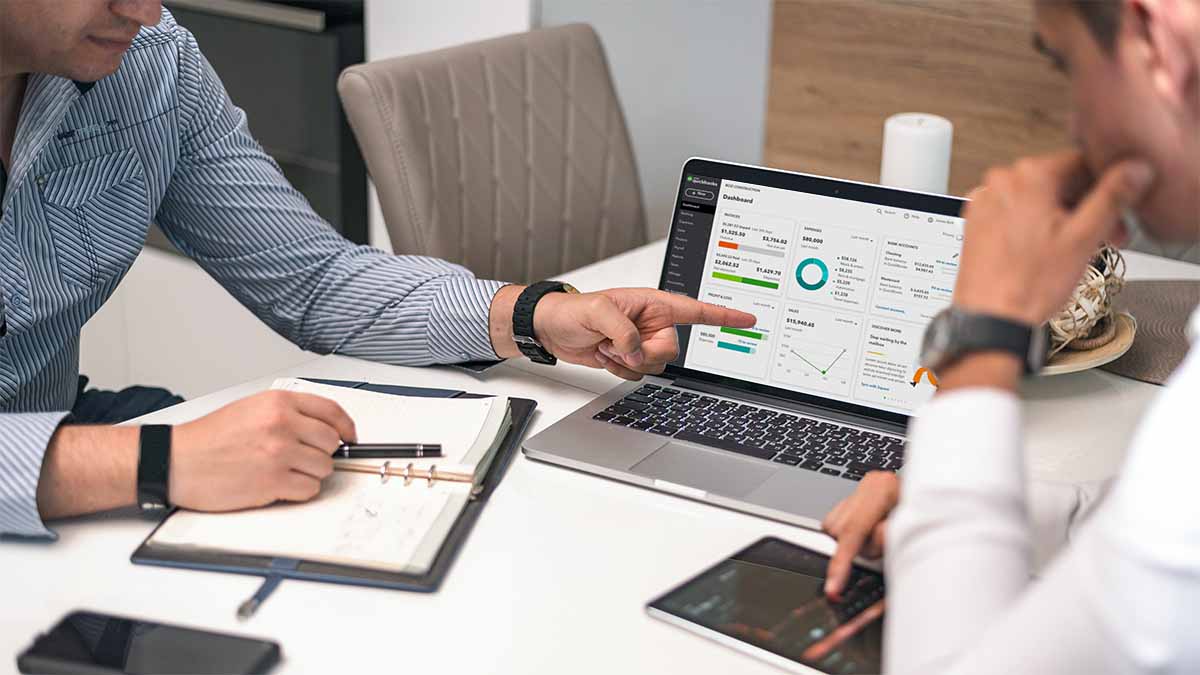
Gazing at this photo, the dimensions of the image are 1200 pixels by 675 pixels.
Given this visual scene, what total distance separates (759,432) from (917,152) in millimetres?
638

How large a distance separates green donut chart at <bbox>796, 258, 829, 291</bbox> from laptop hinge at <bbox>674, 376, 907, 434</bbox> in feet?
0.38

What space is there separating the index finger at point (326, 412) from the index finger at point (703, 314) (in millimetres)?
360

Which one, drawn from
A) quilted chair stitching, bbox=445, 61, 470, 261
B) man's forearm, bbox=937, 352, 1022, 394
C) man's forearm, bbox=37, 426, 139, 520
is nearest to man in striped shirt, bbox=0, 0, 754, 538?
man's forearm, bbox=37, 426, 139, 520

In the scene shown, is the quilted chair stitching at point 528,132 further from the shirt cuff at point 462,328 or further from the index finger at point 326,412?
the index finger at point 326,412

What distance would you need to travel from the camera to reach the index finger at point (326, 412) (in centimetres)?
108

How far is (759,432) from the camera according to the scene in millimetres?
1207

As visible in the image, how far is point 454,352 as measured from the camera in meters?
1.38

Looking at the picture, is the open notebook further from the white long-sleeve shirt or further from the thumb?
the thumb

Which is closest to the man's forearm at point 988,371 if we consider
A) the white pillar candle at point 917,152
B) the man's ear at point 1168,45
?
the man's ear at point 1168,45

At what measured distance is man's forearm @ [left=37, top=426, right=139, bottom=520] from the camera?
102 cm

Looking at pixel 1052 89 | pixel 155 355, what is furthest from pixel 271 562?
pixel 155 355

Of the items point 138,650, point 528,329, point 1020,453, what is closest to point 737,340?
point 528,329

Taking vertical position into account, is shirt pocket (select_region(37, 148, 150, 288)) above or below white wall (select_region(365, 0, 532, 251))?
below

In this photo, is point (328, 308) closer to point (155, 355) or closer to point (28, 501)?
point (28, 501)
